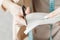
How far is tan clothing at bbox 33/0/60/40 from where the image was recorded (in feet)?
2.30

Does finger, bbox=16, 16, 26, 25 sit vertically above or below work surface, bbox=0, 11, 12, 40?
above

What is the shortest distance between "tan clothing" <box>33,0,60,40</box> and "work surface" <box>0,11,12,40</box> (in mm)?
518

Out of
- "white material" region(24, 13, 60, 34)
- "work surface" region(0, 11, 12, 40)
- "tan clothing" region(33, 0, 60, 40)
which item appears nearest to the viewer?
"white material" region(24, 13, 60, 34)

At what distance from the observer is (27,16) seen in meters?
0.66

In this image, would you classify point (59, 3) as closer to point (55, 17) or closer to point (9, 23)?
point (55, 17)

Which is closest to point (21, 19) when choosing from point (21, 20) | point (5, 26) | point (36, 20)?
point (21, 20)

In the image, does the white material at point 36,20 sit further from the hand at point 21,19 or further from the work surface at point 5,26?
the work surface at point 5,26

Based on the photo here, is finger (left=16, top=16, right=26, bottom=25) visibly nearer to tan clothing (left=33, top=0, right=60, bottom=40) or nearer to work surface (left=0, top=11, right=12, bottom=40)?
tan clothing (left=33, top=0, right=60, bottom=40)

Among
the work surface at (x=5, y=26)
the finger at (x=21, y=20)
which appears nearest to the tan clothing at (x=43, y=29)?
the finger at (x=21, y=20)

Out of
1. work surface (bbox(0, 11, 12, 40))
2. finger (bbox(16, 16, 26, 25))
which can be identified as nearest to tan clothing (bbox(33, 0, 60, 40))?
finger (bbox(16, 16, 26, 25))

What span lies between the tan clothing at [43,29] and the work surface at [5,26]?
518 mm

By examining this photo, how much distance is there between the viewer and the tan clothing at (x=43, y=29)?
0.70 m

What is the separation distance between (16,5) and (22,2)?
0.03 metres

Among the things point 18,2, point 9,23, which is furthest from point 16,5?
point 9,23
